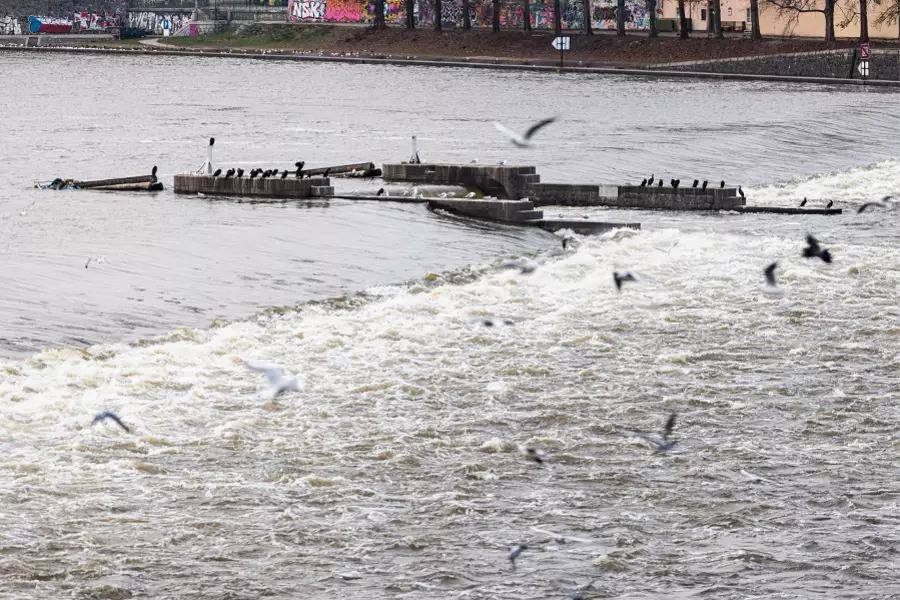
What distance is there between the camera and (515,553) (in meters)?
16.0

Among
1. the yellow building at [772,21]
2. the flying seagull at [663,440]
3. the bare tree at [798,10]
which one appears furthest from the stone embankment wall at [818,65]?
the flying seagull at [663,440]

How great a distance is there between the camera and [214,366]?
887 inches

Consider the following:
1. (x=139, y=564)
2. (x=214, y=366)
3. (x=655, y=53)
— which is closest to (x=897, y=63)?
(x=655, y=53)

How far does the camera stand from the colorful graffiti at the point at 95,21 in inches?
7493

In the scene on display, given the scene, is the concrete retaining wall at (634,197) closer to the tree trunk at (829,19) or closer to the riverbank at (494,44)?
the riverbank at (494,44)

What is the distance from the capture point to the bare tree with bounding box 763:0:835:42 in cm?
11375

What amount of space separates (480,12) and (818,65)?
4769cm

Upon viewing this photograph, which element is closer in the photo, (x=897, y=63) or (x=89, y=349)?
(x=89, y=349)

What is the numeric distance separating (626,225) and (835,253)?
540cm

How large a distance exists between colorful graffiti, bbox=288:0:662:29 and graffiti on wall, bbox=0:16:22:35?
4670cm

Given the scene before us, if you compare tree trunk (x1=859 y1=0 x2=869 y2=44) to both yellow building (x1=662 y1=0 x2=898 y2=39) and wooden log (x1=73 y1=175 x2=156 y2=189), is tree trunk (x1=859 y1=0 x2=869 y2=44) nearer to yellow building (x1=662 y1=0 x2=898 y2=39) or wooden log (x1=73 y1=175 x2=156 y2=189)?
yellow building (x1=662 y1=0 x2=898 y2=39)

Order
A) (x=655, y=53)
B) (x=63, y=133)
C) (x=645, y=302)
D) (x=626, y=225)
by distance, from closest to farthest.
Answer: (x=645, y=302) < (x=626, y=225) < (x=63, y=133) < (x=655, y=53)

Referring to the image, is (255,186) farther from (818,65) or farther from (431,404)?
(818,65)

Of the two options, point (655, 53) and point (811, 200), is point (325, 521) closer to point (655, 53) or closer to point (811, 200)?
point (811, 200)
